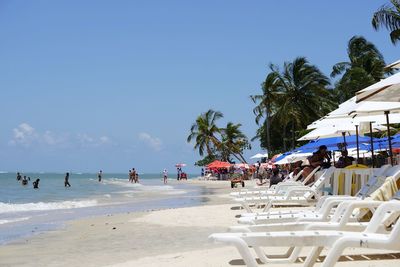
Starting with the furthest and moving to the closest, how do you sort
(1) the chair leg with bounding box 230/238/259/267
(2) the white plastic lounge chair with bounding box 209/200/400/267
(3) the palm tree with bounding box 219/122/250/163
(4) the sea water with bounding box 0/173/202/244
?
(3) the palm tree with bounding box 219/122/250/163
(4) the sea water with bounding box 0/173/202/244
(1) the chair leg with bounding box 230/238/259/267
(2) the white plastic lounge chair with bounding box 209/200/400/267

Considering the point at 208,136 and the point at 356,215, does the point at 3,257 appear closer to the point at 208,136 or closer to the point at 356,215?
the point at 356,215

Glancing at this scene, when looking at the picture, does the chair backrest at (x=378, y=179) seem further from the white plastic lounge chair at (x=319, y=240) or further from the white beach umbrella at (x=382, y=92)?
the white plastic lounge chair at (x=319, y=240)

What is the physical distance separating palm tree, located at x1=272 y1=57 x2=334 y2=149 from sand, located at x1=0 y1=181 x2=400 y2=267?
94.7 ft

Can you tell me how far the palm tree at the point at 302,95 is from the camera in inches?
1583

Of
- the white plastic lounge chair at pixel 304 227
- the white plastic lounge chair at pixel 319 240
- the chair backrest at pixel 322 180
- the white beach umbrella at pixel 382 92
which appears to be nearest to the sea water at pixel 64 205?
the chair backrest at pixel 322 180

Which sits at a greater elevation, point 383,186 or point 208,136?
point 208,136

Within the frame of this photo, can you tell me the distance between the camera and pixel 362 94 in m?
6.14

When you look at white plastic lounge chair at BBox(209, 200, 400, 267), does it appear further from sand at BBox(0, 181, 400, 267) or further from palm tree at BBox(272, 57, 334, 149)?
palm tree at BBox(272, 57, 334, 149)

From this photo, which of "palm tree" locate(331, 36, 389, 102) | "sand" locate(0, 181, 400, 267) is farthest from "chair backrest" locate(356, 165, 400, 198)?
"palm tree" locate(331, 36, 389, 102)

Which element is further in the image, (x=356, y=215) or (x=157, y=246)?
(x=157, y=246)

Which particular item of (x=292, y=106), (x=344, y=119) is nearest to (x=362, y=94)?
(x=344, y=119)

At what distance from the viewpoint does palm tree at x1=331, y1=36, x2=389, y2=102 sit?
3622 centimetres

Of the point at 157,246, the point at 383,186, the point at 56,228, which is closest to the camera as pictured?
the point at 383,186

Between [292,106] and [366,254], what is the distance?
117 feet
